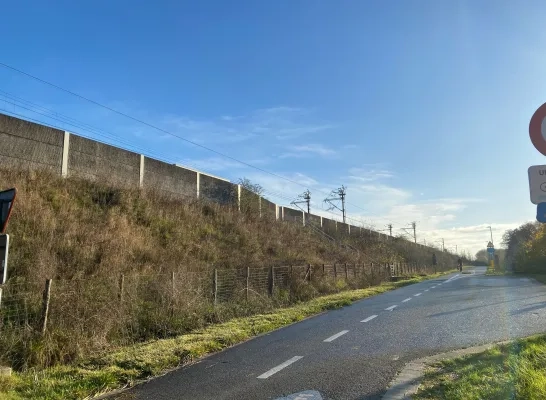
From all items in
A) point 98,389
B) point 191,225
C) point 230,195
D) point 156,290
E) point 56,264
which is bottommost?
point 98,389

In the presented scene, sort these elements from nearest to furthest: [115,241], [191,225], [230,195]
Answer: [115,241]
[191,225]
[230,195]

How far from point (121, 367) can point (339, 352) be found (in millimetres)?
3829

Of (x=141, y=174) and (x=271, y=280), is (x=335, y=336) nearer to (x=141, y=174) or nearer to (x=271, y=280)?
(x=271, y=280)

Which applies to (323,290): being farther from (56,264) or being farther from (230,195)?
(56,264)

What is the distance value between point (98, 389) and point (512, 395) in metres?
5.26

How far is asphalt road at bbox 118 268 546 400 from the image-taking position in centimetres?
585

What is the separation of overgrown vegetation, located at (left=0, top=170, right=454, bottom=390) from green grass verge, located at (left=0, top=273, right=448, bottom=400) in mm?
672

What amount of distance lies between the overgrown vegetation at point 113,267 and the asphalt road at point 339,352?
2393 mm

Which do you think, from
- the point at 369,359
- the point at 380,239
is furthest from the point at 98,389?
the point at 380,239

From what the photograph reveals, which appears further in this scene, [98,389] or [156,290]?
[156,290]

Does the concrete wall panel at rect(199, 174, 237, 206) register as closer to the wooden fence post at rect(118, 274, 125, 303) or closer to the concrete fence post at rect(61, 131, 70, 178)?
the concrete fence post at rect(61, 131, 70, 178)

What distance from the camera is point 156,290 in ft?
36.3

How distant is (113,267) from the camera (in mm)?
12719

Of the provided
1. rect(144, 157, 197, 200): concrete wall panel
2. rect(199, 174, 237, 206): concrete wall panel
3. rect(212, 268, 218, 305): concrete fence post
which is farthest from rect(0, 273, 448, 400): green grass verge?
rect(199, 174, 237, 206): concrete wall panel
